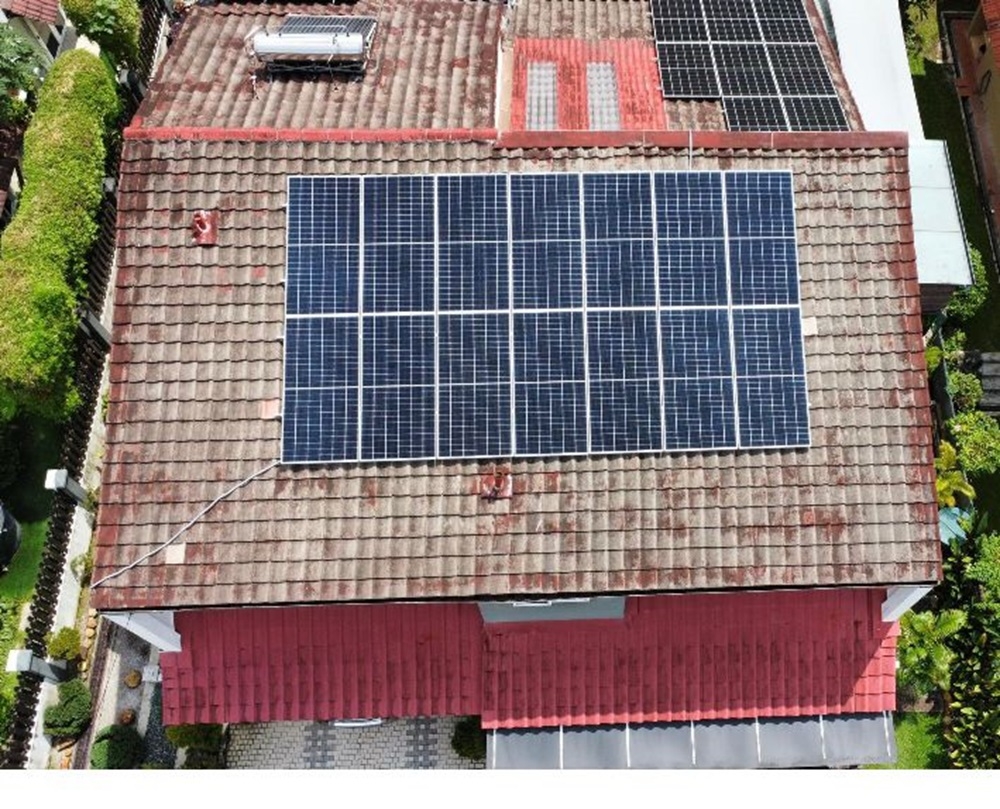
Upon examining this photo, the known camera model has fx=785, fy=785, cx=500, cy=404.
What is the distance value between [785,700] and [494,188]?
11329 millimetres

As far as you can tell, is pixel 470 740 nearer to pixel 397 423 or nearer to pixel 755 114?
pixel 397 423

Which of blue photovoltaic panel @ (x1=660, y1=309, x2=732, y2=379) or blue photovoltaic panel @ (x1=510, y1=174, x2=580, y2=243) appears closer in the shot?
blue photovoltaic panel @ (x1=660, y1=309, x2=732, y2=379)

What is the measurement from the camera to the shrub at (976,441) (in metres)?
20.6

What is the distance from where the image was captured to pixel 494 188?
1389cm

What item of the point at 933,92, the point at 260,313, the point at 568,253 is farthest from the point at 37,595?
the point at 933,92

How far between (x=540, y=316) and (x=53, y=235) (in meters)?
14.1

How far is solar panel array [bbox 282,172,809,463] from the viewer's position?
43.8ft

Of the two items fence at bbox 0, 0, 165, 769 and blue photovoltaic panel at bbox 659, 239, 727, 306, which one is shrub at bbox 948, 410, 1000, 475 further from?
fence at bbox 0, 0, 165, 769

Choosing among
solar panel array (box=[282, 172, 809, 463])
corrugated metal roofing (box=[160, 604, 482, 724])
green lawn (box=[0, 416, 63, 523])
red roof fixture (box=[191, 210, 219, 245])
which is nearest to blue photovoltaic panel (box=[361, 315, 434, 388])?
solar panel array (box=[282, 172, 809, 463])

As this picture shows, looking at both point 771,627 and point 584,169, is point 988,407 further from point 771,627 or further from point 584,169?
point 584,169

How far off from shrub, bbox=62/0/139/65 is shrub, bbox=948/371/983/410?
26.1m

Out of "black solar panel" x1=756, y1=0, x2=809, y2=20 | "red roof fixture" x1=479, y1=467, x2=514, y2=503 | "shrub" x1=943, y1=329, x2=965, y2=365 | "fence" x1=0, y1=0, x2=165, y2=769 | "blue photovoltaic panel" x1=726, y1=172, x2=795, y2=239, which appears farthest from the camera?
"shrub" x1=943, y1=329, x2=965, y2=365

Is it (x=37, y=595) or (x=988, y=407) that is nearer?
(x=37, y=595)
